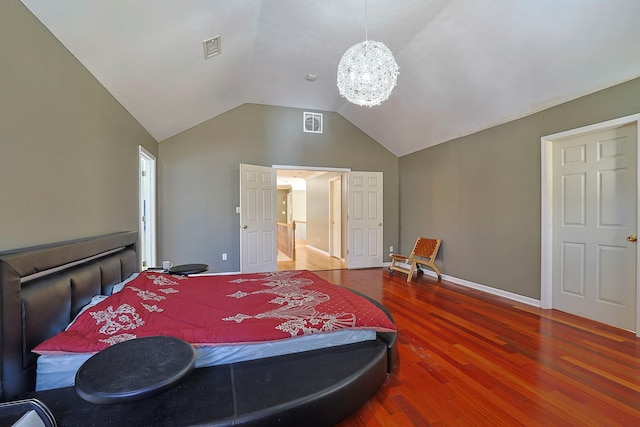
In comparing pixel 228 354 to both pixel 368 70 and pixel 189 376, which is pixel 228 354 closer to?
pixel 189 376

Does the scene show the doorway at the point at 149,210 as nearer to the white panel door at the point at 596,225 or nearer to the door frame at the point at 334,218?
the door frame at the point at 334,218

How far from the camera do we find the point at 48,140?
1752 mm

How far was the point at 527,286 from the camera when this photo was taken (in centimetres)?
367

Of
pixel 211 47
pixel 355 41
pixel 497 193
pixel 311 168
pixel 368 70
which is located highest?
pixel 355 41

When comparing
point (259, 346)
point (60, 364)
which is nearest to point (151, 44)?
point (60, 364)

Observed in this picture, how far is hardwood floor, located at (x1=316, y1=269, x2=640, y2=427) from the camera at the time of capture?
5.38 ft

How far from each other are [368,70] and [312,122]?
3368mm

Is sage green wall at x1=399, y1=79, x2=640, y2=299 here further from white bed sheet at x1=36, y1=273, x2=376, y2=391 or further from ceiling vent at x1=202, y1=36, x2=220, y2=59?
ceiling vent at x1=202, y1=36, x2=220, y2=59

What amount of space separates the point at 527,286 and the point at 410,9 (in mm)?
3555

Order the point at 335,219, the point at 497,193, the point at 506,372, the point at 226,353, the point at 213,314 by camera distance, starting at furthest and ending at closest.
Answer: the point at 335,219, the point at 497,193, the point at 506,372, the point at 213,314, the point at 226,353

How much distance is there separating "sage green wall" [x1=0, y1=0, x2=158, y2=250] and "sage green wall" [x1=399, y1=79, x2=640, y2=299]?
4656 millimetres

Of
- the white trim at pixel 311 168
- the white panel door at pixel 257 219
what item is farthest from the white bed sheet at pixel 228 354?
the white trim at pixel 311 168

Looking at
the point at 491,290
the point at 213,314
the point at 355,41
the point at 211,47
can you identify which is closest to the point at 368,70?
the point at 355,41

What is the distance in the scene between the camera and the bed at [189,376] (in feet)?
3.90
